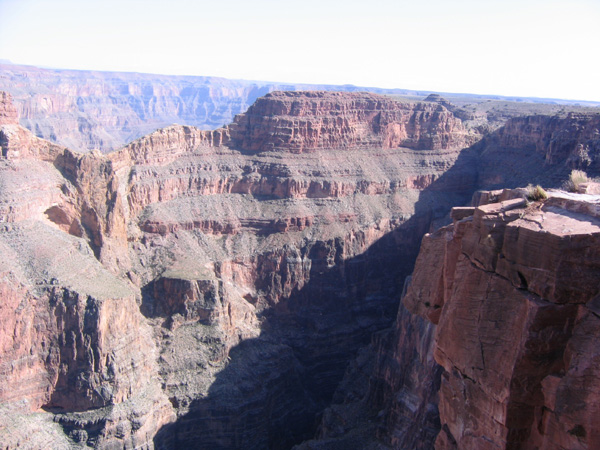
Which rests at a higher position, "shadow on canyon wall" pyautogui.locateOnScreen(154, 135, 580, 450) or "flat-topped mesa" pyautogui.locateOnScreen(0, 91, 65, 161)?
"flat-topped mesa" pyautogui.locateOnScreen(0, 91, 65, 161)

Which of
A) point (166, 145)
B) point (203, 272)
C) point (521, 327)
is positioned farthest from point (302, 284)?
point (521, 327)

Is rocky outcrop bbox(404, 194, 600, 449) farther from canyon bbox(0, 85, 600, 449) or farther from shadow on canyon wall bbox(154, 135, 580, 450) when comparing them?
shadow on canyon wall bbox(154, 135, 580, 450)

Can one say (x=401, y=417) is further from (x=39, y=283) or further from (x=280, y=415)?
(x=39, y=283)

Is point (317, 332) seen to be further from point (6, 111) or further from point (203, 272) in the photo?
point (6, 111)

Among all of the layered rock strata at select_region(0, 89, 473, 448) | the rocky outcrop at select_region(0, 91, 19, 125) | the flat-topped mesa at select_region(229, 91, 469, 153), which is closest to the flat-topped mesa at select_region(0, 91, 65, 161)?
the rocky outcrop at select_region(0, 91, 19, 125)

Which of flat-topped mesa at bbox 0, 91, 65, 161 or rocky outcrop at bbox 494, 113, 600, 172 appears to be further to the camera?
rocky outcrop at bbox 494, 113, 600, 172

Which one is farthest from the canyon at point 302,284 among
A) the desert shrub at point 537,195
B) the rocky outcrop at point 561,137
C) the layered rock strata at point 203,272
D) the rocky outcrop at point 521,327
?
the desert shrub at point 537,195

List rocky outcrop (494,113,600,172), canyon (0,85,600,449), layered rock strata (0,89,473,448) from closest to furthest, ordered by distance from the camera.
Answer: canyon (0,85,600,449), layered rock strata (0,89,473,448), rocky outcrop (494,113,600,172)
